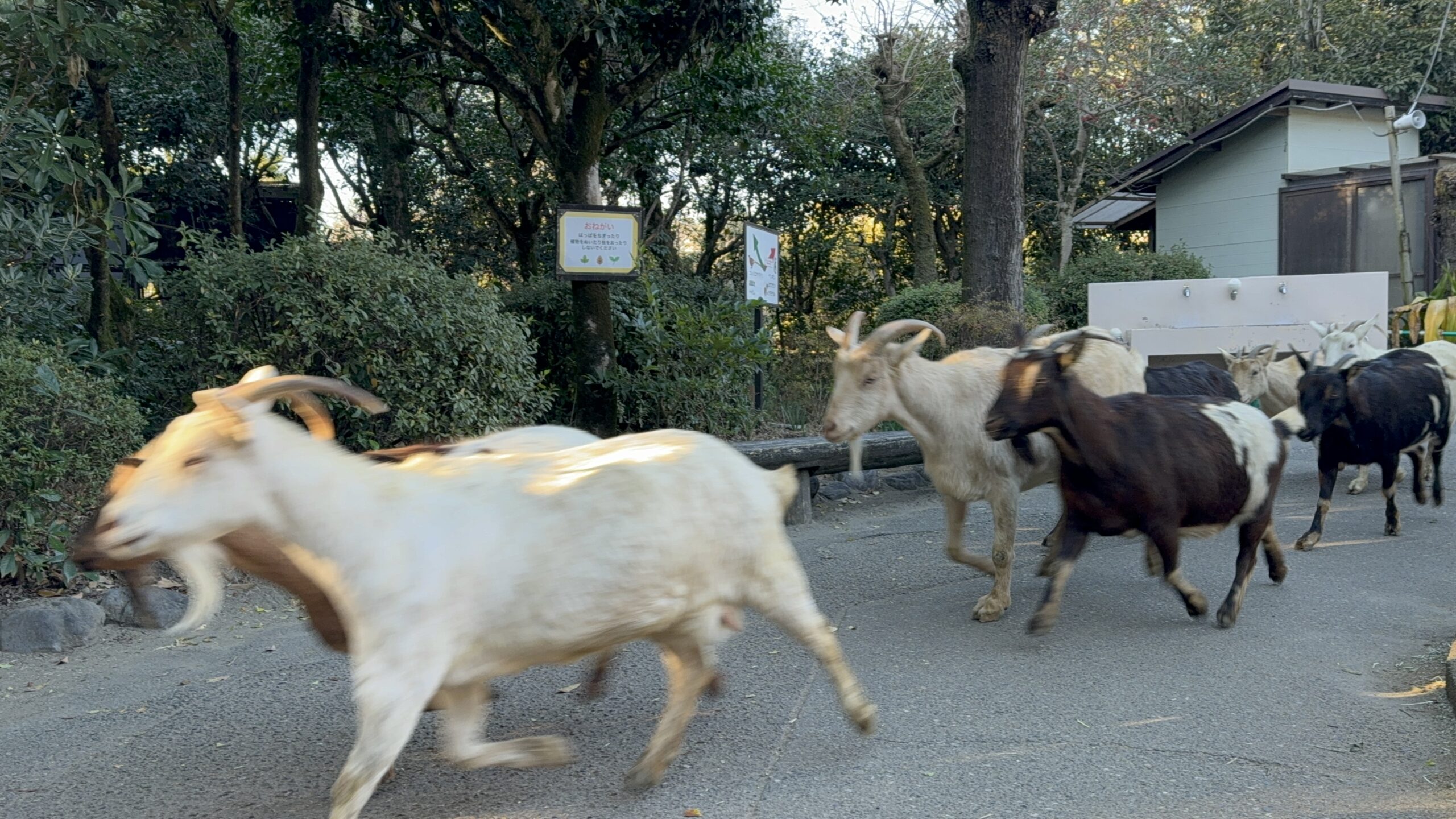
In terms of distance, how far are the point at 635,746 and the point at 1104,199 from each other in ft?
74.0

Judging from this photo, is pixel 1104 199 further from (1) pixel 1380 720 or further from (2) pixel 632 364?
(1) pixel 1380 720

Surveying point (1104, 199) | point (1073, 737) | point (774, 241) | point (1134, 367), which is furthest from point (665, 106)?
point (1104, 199)

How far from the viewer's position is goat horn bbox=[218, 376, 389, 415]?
3.17m

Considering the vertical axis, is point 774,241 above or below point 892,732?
above

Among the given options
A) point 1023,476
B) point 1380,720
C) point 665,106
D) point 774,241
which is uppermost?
point 665,106

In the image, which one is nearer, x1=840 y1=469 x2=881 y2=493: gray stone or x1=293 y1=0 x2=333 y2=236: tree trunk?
x1=840 y1=469 x2=881 y2=493: gray stone

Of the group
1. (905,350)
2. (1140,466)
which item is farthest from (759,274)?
(1140,466)

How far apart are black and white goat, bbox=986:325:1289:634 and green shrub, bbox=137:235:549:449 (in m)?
3.85

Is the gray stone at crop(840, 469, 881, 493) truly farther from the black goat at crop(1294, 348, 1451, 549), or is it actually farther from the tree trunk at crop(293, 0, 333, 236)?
the tree trunk at crop(293, 0, 333, 236)

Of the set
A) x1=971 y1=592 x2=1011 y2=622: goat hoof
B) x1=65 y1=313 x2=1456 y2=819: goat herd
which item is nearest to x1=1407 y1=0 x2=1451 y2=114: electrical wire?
x1=971 y1=592 x2=1011 y2=622: goat hoof

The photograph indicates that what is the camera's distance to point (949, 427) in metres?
6.33

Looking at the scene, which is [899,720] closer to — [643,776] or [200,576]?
[643,776]

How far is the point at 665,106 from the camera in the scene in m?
13.2

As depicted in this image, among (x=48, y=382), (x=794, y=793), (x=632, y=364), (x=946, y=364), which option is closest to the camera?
(x=794, y=793)
